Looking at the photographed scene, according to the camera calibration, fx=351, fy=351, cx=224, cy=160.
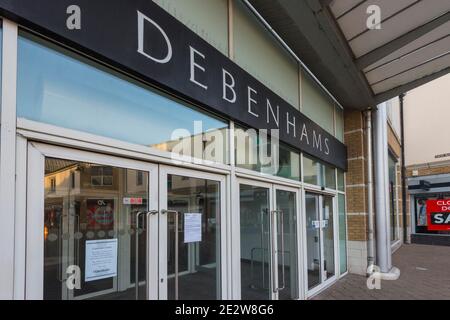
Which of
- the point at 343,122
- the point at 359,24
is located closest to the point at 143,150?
the point at 359,24

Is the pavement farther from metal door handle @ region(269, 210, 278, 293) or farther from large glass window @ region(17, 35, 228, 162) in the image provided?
large glass window @ region(17, 35, 228, 162)

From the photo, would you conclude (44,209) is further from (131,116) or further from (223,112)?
(223,112)

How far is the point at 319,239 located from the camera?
23.3 feet

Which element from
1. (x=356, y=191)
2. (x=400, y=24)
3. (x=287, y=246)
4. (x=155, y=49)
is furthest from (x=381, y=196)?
(x=155, y=49)

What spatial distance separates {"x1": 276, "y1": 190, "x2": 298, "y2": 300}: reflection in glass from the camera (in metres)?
5.24

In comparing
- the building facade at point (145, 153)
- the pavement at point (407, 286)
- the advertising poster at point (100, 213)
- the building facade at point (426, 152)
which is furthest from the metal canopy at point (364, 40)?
the building facade at point (426, 152)

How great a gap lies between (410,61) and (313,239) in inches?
153

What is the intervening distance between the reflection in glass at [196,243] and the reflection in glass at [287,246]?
159cm

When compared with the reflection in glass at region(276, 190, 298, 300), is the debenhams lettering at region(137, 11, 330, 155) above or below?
above

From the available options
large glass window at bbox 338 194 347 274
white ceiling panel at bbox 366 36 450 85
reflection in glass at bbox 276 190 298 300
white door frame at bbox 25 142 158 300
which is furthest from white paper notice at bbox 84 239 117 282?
large glass window at bbox 338 194 347 274

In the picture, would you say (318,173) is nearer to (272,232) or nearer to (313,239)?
(313,239)

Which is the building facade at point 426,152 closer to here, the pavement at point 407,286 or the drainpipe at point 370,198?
the pavement at point 407,286

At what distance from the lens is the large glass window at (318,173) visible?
641 centimetres

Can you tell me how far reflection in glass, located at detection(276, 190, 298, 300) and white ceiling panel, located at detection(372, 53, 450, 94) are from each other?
11.8ft
